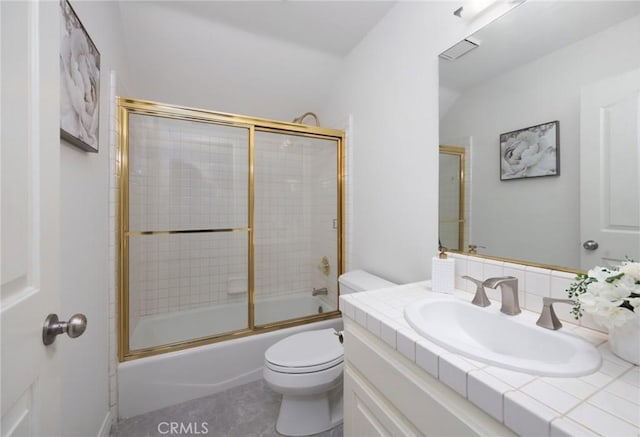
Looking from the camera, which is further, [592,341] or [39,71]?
[592,341]

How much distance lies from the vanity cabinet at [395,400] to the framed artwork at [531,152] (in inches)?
33.2

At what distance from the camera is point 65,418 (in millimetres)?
892

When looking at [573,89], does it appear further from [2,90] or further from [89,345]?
[89,345]

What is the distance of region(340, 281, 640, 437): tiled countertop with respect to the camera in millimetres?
441

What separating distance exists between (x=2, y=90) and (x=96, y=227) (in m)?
0.97

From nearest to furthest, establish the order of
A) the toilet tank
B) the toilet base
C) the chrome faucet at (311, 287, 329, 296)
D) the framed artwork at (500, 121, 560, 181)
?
the framed artwork at (500, 121, 560, 181)
the toilet base
the toilet tank
the chrome faucet at (311, 287, 329, 296)

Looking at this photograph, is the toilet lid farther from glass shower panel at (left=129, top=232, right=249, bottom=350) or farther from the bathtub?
glass shower panel at (left=129, top=232, right=249, bottom=350)

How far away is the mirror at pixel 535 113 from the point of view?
31.4 inches

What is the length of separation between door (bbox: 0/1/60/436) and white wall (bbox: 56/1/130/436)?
420 millimetres

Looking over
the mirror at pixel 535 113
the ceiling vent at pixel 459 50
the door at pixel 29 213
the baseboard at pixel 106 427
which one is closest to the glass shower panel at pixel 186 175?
the baseboard at pixel 106 427

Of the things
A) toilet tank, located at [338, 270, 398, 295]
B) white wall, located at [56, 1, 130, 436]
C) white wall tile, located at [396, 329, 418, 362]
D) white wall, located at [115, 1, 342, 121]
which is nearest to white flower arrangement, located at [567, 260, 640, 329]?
white wall tile, located at [396, 329, 418, 362]

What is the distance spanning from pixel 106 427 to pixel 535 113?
7.78 feet

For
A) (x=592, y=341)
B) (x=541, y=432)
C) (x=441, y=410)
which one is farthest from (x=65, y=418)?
(x=592, y=341)

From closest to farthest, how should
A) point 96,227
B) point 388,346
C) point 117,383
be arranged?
point 388,346 → point 96,227 → point 117,383
